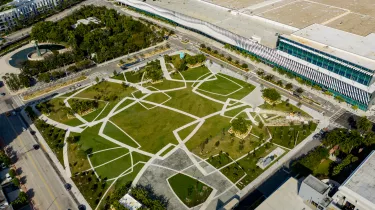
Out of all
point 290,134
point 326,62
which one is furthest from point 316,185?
point 326,62

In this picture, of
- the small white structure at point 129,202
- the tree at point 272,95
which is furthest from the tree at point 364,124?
the small white structure at point 129,202

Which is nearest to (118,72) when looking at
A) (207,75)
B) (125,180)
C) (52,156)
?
(207,75)

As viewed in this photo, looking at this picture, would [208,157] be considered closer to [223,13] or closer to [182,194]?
[182,194]

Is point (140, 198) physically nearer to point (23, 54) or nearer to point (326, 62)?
point (326, 62)

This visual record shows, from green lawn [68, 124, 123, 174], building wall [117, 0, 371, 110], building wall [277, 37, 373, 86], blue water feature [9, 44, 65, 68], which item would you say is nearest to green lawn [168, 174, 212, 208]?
green lawn [68, 124, 123, 174]

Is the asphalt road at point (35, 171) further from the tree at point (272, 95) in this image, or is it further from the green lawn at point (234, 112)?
the tree at point (272, 95)

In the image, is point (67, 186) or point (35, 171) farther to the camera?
point (35, 171)
